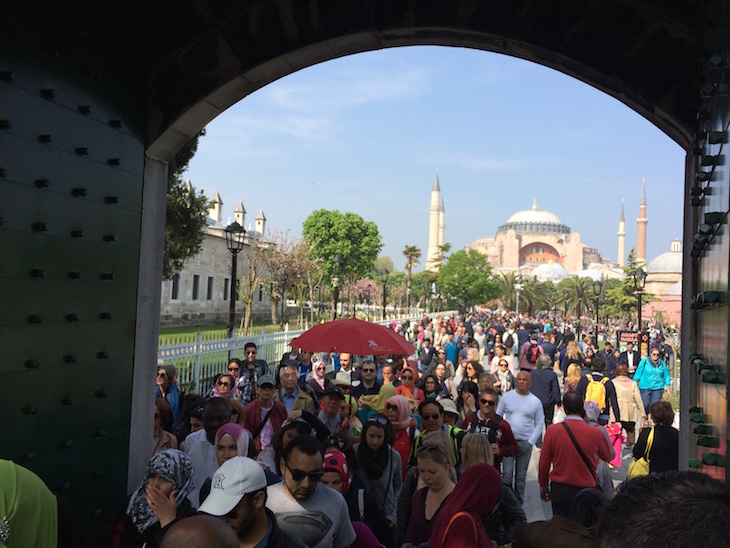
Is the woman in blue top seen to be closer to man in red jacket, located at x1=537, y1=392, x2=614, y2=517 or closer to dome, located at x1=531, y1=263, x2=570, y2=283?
man in red jacket, located at x1=537, y1=392, x2=614, y2=517

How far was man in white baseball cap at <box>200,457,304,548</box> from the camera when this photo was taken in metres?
2.50

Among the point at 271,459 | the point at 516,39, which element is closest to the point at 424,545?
the point at 271,459

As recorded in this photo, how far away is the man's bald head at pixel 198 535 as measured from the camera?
1890 millimetres

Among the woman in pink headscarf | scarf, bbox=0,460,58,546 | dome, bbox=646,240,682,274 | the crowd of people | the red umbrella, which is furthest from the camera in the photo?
dome, bbox=646,240,682,274

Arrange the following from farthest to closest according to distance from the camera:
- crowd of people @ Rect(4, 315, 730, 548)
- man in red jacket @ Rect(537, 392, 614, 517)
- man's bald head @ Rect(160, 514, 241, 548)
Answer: man in red jacket @ Rect(537, 392, 614, 517)
crowd of people @ Rect(4, 315, 730, 548)
man's bald head @ Rect(160, 514, 241, 548)

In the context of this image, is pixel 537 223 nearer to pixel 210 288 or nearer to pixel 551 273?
pixel 551 273

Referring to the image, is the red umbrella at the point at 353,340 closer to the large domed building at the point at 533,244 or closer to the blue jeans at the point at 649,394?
the blue jeans at the point at 649,394

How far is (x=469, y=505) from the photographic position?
3.33 meters

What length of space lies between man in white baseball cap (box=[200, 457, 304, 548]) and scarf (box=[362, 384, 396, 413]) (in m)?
4.19

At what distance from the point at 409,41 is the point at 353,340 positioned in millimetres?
3561

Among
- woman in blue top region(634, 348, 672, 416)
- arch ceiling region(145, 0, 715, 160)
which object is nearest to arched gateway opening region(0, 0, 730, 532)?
arch ceiling region(145, 0, 715, 160)

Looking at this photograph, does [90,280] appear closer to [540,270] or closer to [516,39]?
[516,39]

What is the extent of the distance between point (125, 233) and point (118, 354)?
0.84 m

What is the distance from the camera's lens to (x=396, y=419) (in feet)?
18.6
